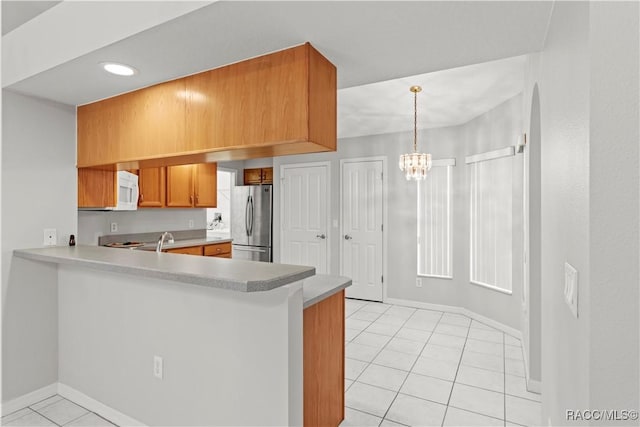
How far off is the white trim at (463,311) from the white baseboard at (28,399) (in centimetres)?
395

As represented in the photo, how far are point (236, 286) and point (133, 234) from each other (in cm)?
342

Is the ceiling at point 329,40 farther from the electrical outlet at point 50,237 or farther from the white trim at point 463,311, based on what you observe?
the white trim at point 463,311

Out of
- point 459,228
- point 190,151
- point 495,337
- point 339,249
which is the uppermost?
point 190,151

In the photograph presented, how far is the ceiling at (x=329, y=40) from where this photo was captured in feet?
4.51

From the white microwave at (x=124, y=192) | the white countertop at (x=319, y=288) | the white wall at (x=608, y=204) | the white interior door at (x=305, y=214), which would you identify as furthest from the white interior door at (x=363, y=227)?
the white wall at (x=608, y=204)

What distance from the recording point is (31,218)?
2475mm

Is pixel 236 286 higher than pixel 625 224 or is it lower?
lower

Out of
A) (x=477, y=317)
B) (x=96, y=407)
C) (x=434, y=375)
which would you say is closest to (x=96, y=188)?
(x=96, y=407)

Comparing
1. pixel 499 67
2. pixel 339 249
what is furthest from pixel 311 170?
pixel 499 67

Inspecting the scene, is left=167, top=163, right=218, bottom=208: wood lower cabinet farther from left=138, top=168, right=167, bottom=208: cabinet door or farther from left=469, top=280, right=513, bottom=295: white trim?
left=469, top=280, right=513, bottom=295: white trim

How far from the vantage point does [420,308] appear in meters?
4.93

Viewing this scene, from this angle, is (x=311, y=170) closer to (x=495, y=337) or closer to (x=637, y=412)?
(x=495, y=337)

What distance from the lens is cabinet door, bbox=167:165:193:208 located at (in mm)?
4523

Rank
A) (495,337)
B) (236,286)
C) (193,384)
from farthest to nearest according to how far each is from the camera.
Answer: (495,337)
(193,384)
(236,286)
